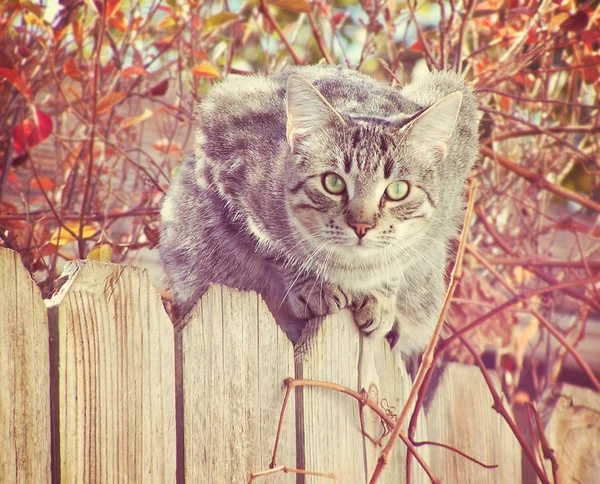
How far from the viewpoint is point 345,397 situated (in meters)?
1.54

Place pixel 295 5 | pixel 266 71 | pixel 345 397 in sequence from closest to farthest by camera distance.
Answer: pixel 345 397 → pixel 295 5 → pixel 266 71

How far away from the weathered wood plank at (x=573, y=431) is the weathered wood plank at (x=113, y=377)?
115 cm

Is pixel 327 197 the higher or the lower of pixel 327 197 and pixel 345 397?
the higher

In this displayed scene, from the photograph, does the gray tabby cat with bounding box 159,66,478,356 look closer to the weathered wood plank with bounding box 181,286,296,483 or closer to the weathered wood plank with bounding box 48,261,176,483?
the weathered wood plank with bounding box 181,286,296,483

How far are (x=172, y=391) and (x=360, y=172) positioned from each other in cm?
89

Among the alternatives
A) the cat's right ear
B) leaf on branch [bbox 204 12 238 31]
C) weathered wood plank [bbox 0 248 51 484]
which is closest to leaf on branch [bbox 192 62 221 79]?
leaf on branch [bbox 204 12 238 31]

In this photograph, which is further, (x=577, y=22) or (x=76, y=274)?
(x=577, y=22)

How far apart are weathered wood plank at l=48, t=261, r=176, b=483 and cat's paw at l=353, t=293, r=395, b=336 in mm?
580

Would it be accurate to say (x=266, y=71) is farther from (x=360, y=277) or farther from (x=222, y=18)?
(x=360, y=277)

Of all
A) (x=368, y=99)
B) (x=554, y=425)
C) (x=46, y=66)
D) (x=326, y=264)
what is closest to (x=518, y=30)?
(x=368, y=99)

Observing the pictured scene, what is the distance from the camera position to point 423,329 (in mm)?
2104

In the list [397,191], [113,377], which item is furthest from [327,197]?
[113,377]

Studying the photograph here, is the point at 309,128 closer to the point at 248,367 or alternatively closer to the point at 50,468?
the point at 248,367

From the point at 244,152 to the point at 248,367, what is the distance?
930 mm
